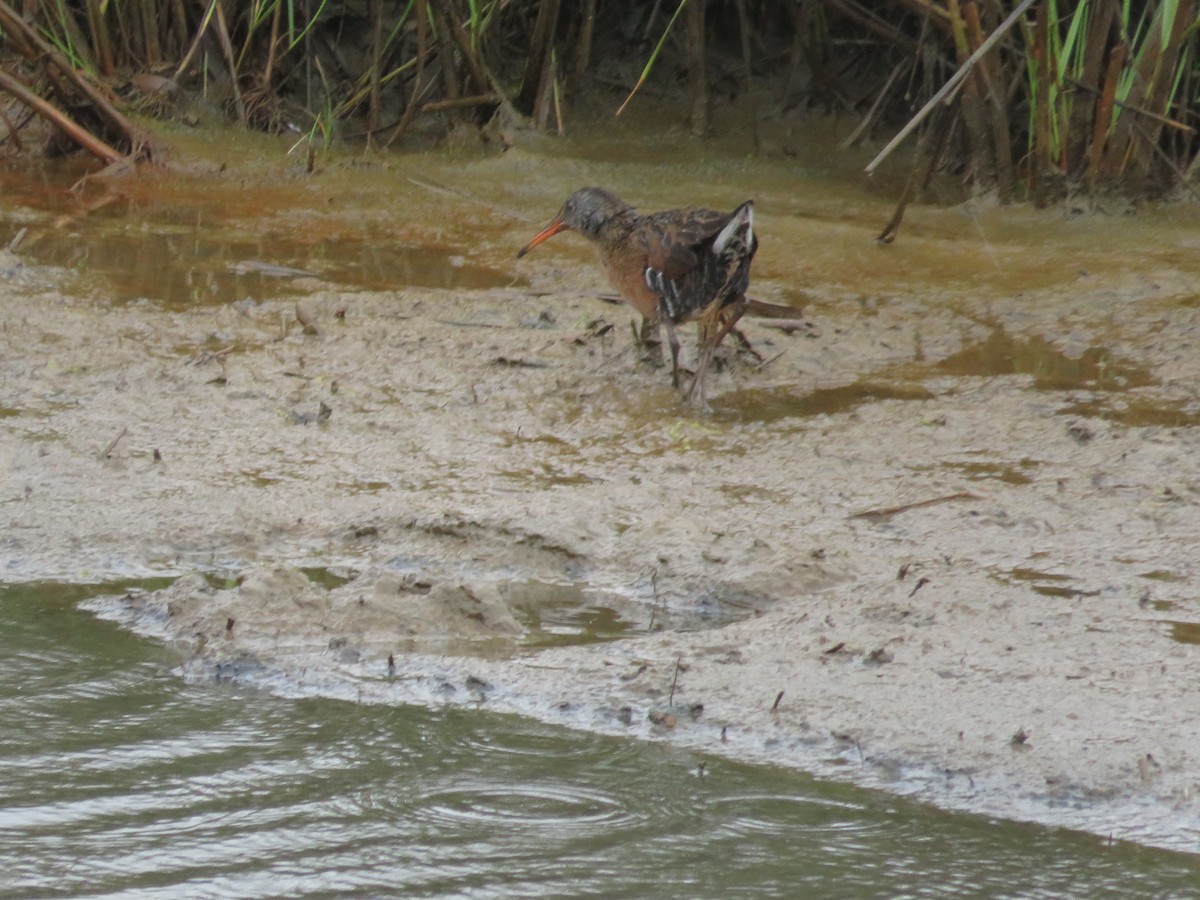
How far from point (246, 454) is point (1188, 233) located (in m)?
4.19

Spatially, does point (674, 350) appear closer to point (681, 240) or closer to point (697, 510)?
point (681, 240)

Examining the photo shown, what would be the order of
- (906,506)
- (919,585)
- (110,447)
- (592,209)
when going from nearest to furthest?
(919,585), (906,506), (110,447), (592,209)

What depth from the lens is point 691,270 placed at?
15.8ft

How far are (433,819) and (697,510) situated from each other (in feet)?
5.07

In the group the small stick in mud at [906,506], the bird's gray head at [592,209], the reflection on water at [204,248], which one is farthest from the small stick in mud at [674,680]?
the reflection on water at [204,248]

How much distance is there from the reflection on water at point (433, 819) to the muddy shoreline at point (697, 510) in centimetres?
11

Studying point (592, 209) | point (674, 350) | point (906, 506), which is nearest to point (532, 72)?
point (592, 209)

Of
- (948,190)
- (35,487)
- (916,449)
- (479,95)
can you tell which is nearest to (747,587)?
(916,449)

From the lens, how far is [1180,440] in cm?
431

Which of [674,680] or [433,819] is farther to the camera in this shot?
[674,680]

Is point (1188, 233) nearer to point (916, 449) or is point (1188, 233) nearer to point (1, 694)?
point (916, 449)

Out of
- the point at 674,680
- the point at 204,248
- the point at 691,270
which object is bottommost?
the point at 674,680

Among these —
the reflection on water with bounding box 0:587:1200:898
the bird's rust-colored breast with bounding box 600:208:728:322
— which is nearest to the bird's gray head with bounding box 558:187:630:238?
the bird's rust-colored breast with bounding box 600:208:728:322

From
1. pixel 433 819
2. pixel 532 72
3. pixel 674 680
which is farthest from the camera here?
pixel 532 72
